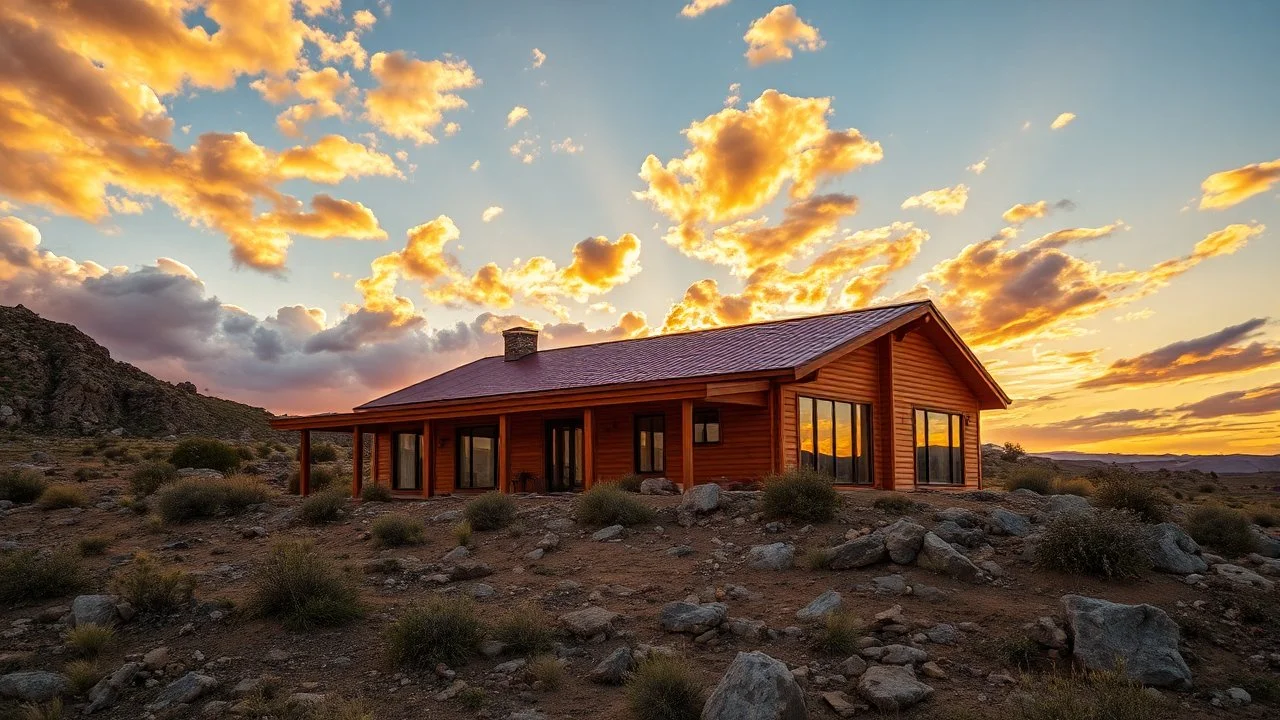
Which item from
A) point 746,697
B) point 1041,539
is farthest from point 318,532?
point 1041,539

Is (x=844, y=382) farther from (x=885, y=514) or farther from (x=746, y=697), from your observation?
(x=746, y=697)

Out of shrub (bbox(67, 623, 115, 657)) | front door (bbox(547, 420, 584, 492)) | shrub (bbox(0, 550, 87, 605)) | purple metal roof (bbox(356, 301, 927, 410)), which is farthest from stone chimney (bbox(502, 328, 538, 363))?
shrub (bbox(67, 623, 115, 657))

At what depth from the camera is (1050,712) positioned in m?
6.93

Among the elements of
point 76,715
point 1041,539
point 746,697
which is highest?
point 1041,539

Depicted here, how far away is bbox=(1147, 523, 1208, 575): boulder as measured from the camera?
11.2 m

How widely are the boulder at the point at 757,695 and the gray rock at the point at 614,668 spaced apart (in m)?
1.29

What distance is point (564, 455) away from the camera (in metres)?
23.0

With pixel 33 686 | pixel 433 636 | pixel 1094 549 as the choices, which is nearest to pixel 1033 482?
pixel 1094 549

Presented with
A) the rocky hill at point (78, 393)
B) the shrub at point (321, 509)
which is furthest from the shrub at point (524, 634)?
the rocky hill at point (78, 393)

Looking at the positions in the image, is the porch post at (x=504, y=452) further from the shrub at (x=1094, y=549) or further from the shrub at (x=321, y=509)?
the shrub at (x=1094, y=549)

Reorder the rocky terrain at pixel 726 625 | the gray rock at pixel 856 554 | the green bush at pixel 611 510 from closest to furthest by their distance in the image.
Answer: the rocky terrain at pixel 726 625 < the gray rock at pixel 856 554 < the green bush at pixel 611 510

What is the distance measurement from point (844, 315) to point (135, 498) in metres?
A: 18.1

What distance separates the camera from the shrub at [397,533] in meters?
14.7

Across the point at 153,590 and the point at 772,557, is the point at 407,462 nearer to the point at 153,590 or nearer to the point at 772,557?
the point at 153,590
